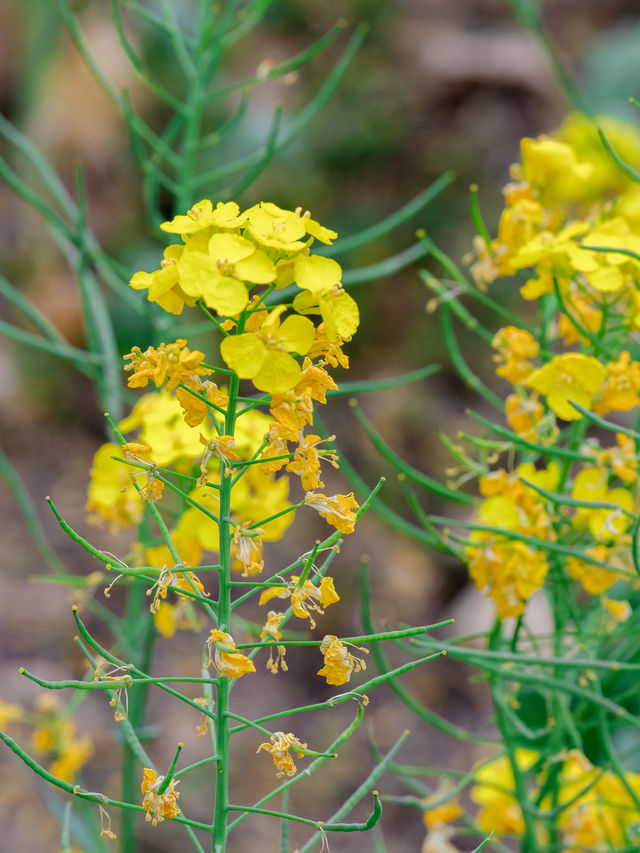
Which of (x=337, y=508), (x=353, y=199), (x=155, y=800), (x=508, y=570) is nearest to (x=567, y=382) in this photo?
(x=508, y=570)

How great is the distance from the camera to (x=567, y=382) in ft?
2.17

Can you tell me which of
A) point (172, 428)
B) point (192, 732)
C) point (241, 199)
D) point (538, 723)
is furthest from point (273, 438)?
point (241, 199)

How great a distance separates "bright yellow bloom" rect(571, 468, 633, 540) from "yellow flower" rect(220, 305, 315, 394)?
13.8 inches

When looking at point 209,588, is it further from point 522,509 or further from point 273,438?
point 273,438

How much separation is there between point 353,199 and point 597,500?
1982 mm

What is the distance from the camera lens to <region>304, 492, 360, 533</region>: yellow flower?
429 millimetres

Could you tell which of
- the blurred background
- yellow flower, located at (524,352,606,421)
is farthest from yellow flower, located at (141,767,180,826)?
the blurred background

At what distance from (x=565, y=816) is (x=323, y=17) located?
104 inches

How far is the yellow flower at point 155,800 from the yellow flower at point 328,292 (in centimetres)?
24

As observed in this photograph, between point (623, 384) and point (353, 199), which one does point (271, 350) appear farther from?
point (353, 199)

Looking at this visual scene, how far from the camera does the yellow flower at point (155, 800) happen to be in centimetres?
43

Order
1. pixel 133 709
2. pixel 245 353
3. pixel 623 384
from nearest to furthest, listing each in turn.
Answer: pixel 245 353
pixel 623 384
pixel 133 709

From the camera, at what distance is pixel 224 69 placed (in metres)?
2.64

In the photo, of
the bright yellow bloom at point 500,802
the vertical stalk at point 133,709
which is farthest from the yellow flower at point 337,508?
the bright yellow bloom at point 500,802
